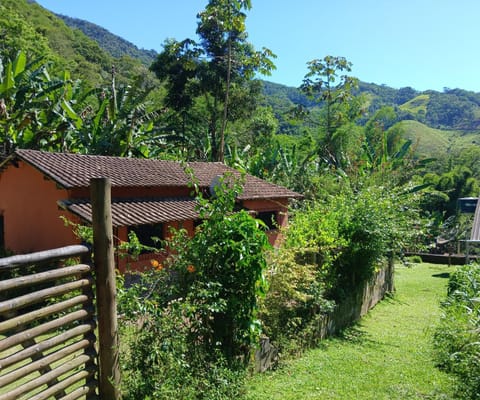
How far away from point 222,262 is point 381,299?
853 cm

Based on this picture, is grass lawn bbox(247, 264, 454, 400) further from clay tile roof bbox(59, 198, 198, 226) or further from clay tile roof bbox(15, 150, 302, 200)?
clay tile roof bbox(59, 198, 198, 226)

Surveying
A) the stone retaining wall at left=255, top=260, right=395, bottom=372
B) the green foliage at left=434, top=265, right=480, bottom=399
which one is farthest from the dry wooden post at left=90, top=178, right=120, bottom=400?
the green foliage at left=434, top=265, right=480, bottom=399

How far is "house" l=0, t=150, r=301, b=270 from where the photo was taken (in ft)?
37.5

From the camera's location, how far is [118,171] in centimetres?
1369

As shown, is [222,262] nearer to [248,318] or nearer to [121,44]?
[248,318]

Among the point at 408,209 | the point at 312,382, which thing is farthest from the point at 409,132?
the point at 312,382

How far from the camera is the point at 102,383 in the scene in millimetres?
3467

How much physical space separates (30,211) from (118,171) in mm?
3011

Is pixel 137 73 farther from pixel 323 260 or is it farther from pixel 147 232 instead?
pixel 323 260

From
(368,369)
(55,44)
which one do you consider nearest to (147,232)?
(368,369)

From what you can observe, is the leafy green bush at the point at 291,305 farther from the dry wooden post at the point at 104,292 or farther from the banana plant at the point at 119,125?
the banana plant at the point at 119,125

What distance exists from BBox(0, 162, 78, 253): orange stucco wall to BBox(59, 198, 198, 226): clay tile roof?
1.12 metres

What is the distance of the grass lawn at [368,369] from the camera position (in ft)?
16.0

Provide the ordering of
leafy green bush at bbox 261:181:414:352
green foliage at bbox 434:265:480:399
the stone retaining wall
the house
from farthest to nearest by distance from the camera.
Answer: the house
leafy green bush at bbox 261:181:414:352
the stone retaining wall
green foliage at bbox 434:265:480:399
